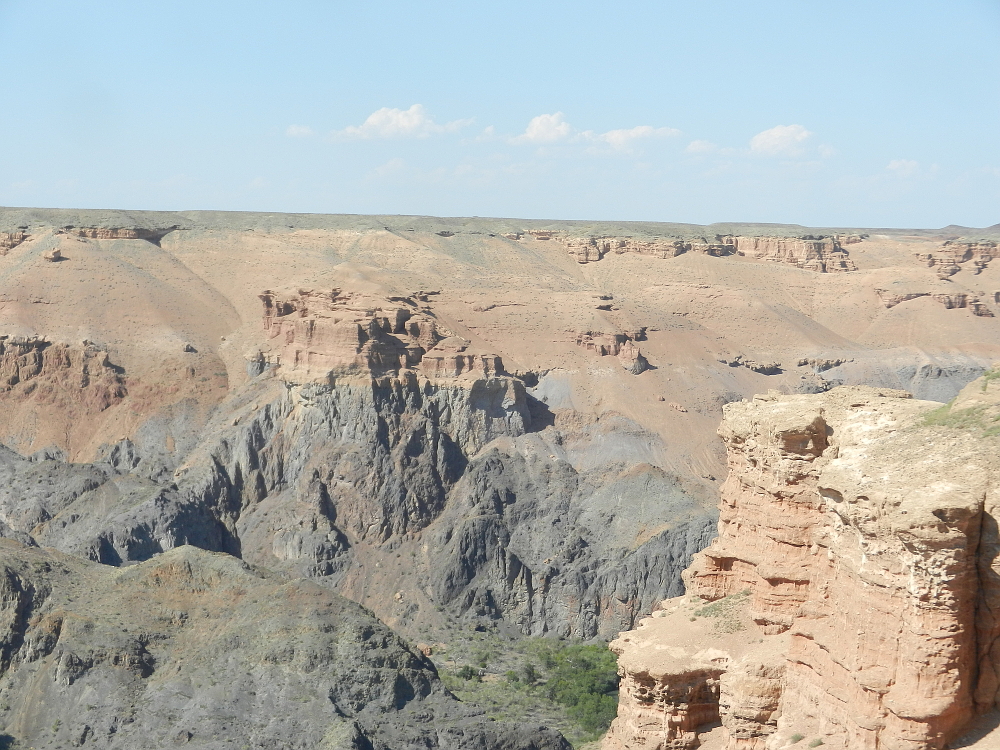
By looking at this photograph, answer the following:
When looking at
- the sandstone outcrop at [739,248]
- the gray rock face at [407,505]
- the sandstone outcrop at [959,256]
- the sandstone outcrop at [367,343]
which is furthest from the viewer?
the sandstone outcrop at [959,256]

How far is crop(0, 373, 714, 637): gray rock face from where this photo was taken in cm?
6931

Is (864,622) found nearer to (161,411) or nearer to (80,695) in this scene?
(80,695)

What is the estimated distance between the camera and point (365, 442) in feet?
260

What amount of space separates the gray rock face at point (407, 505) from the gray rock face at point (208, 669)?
2293cm

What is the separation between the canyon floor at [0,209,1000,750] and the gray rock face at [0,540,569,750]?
0.13 metres

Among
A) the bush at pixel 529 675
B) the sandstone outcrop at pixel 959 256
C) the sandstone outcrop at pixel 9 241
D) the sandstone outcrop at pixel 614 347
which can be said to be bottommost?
the bush at pixel 529 675

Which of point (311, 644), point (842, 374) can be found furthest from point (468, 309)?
point (311, 644)

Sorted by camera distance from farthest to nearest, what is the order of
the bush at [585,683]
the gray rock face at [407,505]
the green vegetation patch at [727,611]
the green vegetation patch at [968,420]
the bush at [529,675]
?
the gray rock face at [407,505] < the bush at [529,675] < the bush at [585,683] < the green vegetation patch at [727,611] < the green vegetation patch at [968,420]

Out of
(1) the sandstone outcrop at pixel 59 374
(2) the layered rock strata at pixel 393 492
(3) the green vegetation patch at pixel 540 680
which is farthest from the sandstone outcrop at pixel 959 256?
(1) the sandstone outcrop at pixel 59 374

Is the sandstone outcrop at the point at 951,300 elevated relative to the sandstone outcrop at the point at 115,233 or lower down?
lower down

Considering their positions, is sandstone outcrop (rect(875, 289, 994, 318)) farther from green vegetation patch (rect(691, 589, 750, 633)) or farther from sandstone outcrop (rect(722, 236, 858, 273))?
green vegetation patch (rect(691, 589, 750, 633))

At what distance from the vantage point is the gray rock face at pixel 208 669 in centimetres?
3981

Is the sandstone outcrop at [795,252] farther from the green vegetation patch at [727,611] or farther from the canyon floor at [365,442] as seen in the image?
the green vegetation patch at [727,611]

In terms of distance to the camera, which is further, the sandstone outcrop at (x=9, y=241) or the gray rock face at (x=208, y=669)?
the sandstone outcrop at (x=9, y=241)
